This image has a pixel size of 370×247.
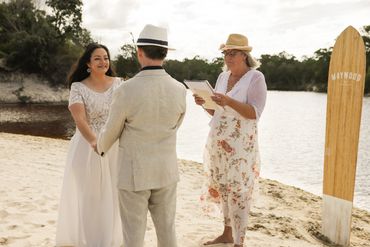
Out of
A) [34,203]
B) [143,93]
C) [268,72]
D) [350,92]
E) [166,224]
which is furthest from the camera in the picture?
[268,72]

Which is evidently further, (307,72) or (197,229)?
(307,72)

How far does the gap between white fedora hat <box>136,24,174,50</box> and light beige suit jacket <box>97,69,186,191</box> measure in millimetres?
148

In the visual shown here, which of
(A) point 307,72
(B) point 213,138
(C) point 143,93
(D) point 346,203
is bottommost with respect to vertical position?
(D) point 346,203

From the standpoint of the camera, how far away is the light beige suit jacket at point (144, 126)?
7.13ft

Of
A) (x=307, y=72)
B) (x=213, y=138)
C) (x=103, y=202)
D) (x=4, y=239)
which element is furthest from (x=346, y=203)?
(x=307, y=72)

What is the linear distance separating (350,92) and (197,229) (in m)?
2.19

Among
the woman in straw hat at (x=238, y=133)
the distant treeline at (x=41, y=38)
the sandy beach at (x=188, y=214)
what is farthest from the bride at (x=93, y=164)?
the distant treeline at (x=41, y=38)

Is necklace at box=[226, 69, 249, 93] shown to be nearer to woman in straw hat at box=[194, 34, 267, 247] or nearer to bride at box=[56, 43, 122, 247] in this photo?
woman in straw hat at box=[194, 34, 267, 247]

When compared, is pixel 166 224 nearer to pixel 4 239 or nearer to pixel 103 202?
pixel 103 202

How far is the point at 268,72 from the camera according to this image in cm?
10406

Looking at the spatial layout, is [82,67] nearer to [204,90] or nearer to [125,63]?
[204,90]

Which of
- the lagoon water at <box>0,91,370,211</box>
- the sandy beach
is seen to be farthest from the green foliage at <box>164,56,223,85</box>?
the sandy beach

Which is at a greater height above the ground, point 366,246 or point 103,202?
point 103,202

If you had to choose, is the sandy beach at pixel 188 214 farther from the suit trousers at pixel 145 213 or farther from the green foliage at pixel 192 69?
the green foliage at pixel 192 69
